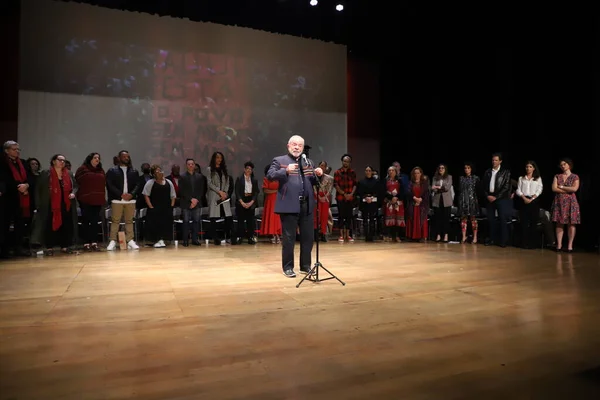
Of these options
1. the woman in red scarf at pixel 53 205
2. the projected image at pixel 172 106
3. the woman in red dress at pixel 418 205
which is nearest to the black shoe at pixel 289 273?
the woman in red scarf at pixel 53 205

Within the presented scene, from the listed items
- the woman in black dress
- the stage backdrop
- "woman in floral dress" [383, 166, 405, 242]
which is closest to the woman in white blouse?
"woman in floral dress" [383, 166, 405, 242]

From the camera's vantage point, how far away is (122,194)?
21.5ft

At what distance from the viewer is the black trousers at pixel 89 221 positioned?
20.7 feet

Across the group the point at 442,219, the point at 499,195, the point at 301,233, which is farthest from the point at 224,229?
the point at 499,195

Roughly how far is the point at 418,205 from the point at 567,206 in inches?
85.6

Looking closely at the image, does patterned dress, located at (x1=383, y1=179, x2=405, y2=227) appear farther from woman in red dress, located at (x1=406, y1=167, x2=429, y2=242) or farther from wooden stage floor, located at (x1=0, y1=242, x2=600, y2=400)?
wooden stage floor, located at (x1=0, y1=242, x2=600, y2=400)

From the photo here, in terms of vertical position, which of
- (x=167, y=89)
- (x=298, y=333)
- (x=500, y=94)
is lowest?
(x=298, y=333)

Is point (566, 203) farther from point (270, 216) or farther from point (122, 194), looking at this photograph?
point (122, 194)

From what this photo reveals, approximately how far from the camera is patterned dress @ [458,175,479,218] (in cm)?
730

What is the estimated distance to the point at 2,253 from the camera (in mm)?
5711

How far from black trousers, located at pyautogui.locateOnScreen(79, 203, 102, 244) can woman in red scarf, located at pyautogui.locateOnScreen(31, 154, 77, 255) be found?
209mm

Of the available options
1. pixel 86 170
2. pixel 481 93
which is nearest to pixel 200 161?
pixel 86 170

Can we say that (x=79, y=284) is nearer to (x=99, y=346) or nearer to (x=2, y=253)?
(x=99, y=346)

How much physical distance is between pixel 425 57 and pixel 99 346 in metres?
8.24
